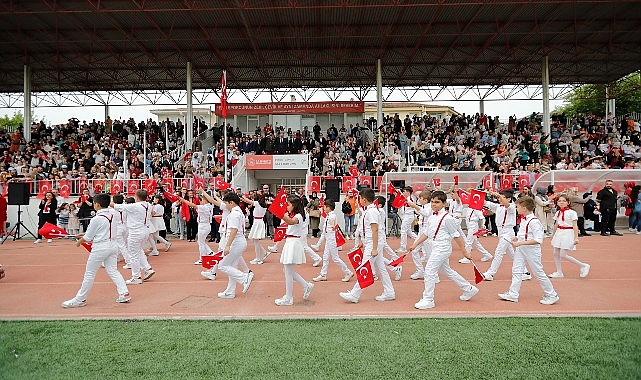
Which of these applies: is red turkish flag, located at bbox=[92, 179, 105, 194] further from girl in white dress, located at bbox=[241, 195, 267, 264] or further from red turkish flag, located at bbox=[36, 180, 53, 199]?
girl in white dress, located at bbox=[241, 195, 267, 264]

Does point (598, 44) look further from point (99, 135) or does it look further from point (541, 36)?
point (99, 135)

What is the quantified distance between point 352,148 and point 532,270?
776 inches

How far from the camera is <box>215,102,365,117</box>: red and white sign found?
32.7 meters

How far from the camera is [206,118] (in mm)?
61781

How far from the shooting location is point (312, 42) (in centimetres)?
2862

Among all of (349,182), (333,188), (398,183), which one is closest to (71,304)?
(333,188)

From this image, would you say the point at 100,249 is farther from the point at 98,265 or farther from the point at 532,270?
the point at 532,270

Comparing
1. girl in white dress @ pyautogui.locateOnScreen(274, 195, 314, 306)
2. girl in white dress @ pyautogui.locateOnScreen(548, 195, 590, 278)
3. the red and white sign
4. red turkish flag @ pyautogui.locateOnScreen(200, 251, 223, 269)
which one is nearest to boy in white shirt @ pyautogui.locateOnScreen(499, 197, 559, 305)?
girl in white dress @ pyautogui.locateOnScreen(548, 195, 590, 278)

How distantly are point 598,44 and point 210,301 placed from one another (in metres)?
28.5

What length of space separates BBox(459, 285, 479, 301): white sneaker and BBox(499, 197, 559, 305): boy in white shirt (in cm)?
52

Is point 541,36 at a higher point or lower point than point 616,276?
higher

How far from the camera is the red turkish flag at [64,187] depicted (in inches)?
785

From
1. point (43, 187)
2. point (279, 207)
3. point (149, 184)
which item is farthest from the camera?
point (43, 187)

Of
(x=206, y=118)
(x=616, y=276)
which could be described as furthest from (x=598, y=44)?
(x=206, y=118)
